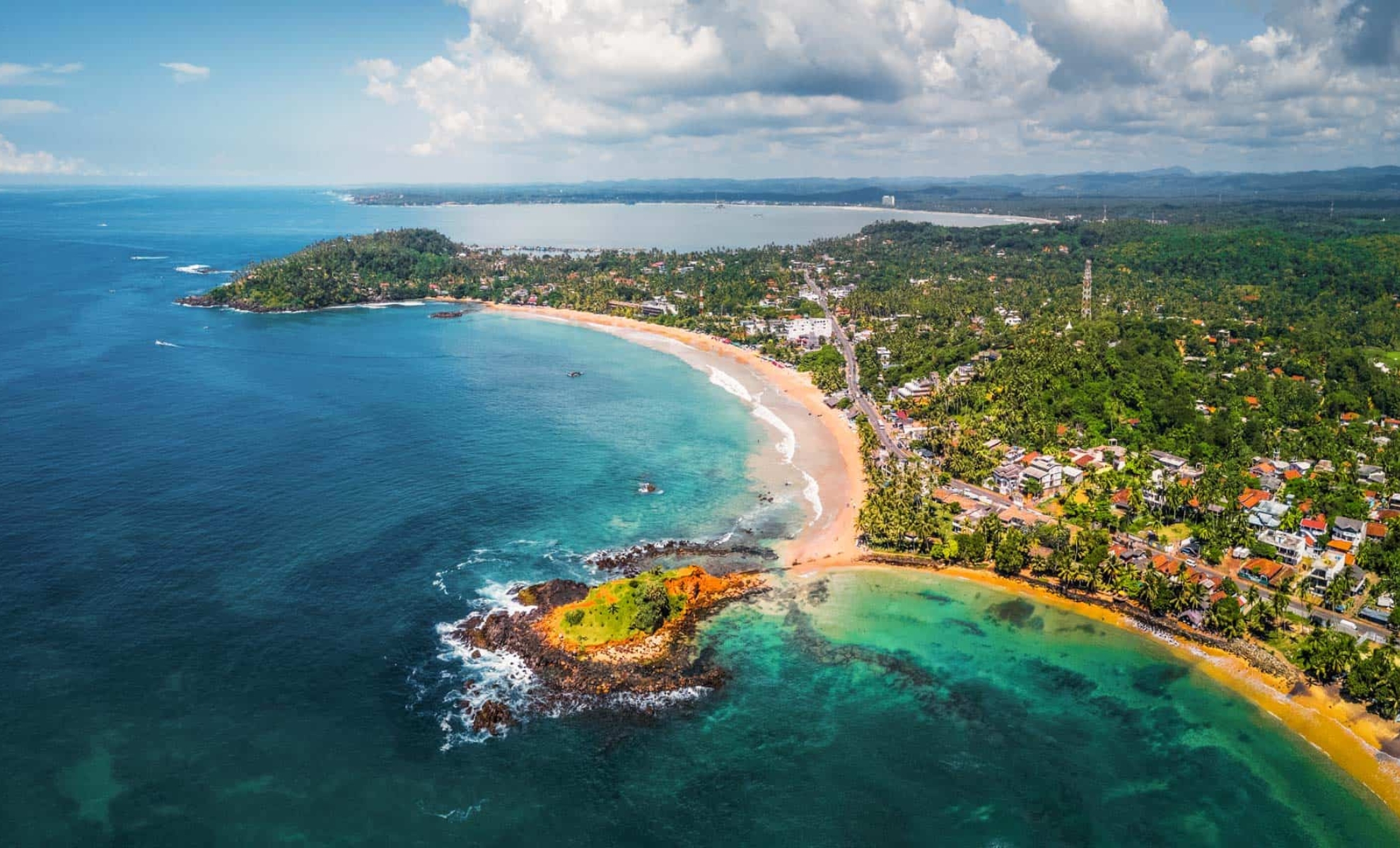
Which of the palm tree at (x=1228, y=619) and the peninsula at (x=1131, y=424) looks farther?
the peninsula at (x=1131, y=424)

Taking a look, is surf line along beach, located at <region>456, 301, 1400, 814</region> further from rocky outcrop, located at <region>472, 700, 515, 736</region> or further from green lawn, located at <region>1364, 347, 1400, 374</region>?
green lawn, located at <region>1364, 347, 1400, 374</region>

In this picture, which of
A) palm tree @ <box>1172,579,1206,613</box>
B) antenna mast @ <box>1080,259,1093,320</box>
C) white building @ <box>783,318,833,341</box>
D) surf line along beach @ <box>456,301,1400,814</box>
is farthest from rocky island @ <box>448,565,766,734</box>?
antenna mast @ <box>1080,259,1093,320</box>

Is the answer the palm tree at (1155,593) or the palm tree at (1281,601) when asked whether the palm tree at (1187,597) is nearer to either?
the palm tree at (1155,593)

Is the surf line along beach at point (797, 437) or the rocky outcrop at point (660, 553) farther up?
the surf line along beach at point (797, 437)

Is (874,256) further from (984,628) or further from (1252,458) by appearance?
(984,628)

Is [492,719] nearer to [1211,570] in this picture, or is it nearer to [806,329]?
[1211,570]

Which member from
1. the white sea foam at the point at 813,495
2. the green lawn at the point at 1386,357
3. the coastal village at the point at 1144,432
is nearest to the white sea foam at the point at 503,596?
the white sea foam at the point at 813,495
